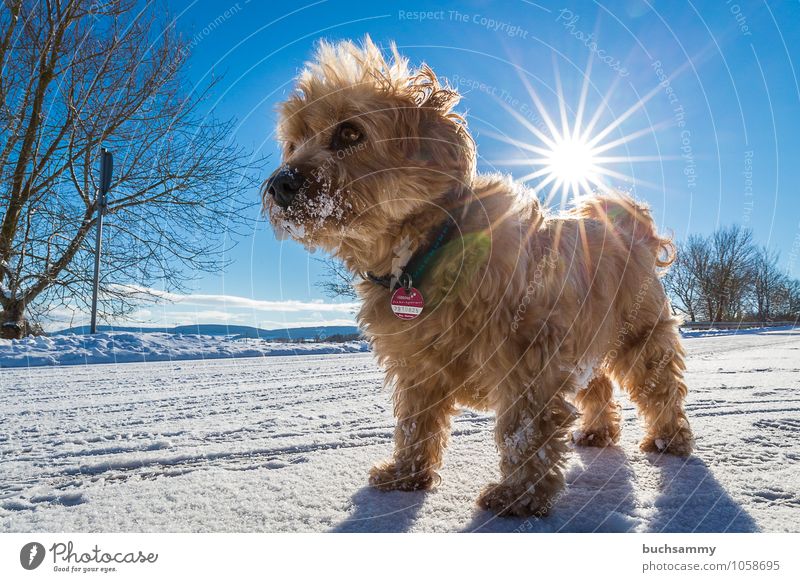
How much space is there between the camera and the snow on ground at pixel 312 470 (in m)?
1.86

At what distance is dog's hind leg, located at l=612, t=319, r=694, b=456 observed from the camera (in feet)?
10.3

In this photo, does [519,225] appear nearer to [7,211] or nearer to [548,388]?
[548,388]

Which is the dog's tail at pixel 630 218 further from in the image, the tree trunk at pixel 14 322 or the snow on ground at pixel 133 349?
the tree trunk at pixel 14 322

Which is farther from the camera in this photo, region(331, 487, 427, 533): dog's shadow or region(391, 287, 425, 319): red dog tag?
region(391, 287, 425, 319): red dog tag

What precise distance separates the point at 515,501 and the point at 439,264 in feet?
3.64

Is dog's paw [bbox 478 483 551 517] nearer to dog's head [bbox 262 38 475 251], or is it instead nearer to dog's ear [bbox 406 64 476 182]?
dog's head [bbox 262 38 475 251]

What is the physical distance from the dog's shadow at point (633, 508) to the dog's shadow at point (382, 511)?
0.26 metres

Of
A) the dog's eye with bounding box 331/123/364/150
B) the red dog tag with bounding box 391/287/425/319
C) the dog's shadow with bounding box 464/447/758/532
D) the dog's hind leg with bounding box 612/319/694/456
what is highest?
the dog's eye with bounding box 331/123/364/150

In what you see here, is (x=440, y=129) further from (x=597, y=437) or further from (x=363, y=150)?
(x=597, y=437)
